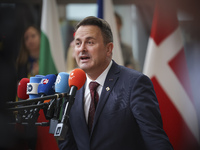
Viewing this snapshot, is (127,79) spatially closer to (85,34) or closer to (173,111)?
(85,34)

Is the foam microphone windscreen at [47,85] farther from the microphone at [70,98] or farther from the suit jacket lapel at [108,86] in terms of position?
the suit jacket lapel at [108,86]

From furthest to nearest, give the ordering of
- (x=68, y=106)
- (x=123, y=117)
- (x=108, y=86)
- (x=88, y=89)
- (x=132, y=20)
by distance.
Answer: (x=132, y=20), (x=88, y=89), (x=108, y=86), (x=123, y=117), (x=68, y=106)

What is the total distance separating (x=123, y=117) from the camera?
4.67ft

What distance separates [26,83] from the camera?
4.55 ft

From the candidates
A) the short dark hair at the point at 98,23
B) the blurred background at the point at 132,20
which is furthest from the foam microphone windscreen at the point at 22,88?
the blurred background at the point at 132,20

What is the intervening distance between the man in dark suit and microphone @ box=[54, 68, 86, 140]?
0.31 meters

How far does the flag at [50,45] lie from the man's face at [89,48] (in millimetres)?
1826

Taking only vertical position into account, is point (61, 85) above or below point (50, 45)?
below

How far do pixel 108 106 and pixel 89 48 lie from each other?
0.37m

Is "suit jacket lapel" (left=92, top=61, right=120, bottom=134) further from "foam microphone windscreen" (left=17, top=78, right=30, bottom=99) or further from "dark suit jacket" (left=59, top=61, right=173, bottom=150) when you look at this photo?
"foam microphone windscreen" (left=17, top=78, right=30, bottom=99)

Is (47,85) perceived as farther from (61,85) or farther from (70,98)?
(70,98)

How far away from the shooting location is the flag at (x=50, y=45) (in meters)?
3.32

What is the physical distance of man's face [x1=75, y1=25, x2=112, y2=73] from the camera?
1520 mm

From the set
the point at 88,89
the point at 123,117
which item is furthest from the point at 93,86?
the point at 123,117
